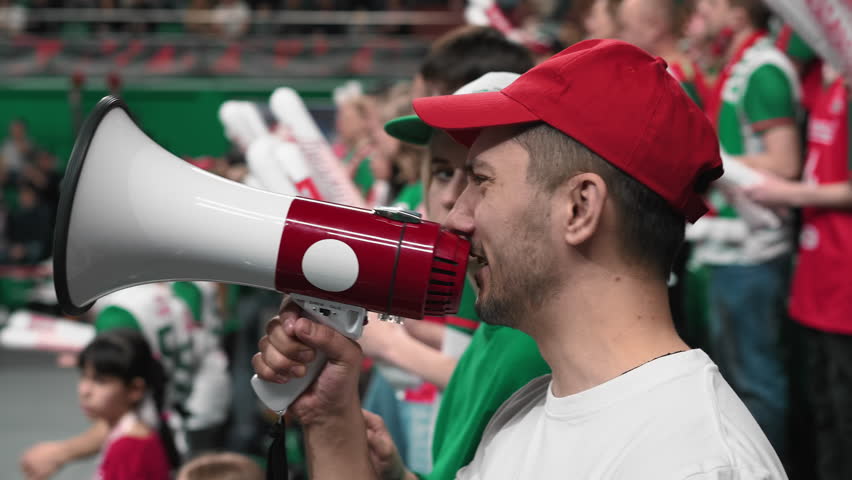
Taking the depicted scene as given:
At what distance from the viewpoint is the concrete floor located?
4.64 metres

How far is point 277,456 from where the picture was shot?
4.63 ft

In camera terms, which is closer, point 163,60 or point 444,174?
point 444,174

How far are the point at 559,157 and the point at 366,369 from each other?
9.27 feet

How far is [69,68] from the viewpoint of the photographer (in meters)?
11.8

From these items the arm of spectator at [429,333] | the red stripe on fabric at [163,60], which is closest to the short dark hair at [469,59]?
the arm of spectator at [429,333]

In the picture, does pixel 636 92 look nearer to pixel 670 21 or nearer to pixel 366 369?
pixel 670 21

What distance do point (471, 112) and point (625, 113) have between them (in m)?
0.22

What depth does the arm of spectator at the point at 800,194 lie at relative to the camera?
295 centimetres

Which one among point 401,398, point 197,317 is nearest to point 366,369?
point 197,317

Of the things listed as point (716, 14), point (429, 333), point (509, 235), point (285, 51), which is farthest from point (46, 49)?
point (509, 235)

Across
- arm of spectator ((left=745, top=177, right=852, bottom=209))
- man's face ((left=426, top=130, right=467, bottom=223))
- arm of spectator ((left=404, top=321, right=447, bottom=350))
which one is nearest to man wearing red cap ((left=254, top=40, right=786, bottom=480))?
man's face ((left=426, top=130, right=467, bottom=223))

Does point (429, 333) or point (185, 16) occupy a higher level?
point (429, 333)

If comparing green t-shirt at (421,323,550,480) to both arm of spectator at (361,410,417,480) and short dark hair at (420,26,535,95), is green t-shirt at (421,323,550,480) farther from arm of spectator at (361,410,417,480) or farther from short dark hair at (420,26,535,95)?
short dark hair at (420,26,535,95)

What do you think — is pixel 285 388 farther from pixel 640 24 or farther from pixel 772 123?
pixel 772 123
